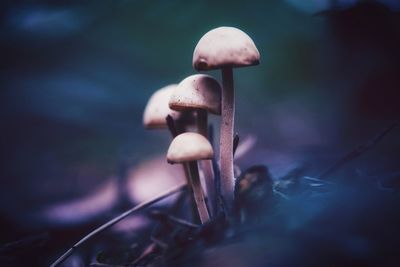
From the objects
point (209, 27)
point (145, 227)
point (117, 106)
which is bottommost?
point (145, 227)

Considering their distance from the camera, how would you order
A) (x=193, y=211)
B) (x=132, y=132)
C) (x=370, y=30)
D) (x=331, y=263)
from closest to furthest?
1. (x=331, y=263)
2. (x=193, y=211)
3. (x=370, y=30)
4. (x=132, y=132)

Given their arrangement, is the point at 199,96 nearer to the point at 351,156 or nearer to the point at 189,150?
the point at 189,150

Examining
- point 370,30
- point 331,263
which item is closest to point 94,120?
point 370,30

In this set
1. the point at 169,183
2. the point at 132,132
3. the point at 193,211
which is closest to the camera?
the point at 193,211

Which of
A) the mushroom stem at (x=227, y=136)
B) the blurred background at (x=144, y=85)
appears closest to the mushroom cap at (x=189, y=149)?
the mushroom stem at (x=227, y=136)

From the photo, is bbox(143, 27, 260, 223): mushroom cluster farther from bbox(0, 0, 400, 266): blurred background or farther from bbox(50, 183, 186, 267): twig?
bbox(0, 0, 400, 266): blurred background

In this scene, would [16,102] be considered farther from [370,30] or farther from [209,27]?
[370,30]

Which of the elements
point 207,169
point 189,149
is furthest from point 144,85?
point 189,149
